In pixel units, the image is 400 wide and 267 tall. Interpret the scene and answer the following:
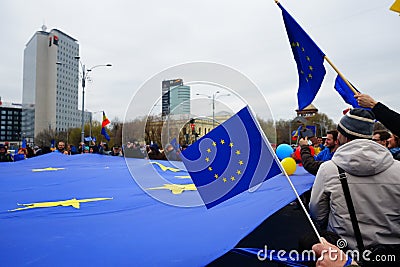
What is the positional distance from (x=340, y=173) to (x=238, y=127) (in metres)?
0.77

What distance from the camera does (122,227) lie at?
2539 millimetres

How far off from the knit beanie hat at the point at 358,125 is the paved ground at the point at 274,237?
124 centimetres

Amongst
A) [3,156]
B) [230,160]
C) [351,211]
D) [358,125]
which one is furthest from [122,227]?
[3,156]

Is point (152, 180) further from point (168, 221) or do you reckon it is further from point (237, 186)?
point (237, 186)

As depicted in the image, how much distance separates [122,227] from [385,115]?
222 centimetres

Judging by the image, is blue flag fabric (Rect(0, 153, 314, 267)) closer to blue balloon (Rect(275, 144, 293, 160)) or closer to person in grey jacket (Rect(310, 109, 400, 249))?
person in grey jacket (Rect(310, 109, 400, 249))

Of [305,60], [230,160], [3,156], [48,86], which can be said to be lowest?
[3,156]

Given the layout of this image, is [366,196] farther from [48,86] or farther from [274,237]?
[48,86]

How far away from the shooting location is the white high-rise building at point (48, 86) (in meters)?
76.1

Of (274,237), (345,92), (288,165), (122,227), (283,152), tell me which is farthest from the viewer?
(283,152)

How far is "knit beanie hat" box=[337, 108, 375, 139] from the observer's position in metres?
2.03

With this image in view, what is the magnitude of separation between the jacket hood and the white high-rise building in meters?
79.0

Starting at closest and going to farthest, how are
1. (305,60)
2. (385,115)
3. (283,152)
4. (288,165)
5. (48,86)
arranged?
(385,115) < (305,60) < (288,165) < (283,152) < (48,86)

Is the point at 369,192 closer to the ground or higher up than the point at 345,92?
closer to the ground
